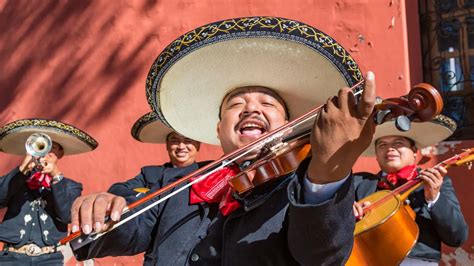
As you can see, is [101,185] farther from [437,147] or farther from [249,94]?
[249,94]

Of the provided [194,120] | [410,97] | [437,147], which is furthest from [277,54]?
[437,147]

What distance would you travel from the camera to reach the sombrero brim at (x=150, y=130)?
454cm

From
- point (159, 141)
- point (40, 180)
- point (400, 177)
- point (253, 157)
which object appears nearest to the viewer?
point (253, 157)

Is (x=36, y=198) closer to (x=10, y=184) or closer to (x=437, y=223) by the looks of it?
(x=10, y=184)

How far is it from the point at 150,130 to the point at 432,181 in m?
2.16

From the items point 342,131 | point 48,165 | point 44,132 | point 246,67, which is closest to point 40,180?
point 48,165

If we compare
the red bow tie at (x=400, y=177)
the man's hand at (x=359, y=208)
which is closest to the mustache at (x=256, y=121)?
the man's hand at (x=359, y=208)

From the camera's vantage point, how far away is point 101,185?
17.2ft

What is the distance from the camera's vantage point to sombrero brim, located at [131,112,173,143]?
4535mm

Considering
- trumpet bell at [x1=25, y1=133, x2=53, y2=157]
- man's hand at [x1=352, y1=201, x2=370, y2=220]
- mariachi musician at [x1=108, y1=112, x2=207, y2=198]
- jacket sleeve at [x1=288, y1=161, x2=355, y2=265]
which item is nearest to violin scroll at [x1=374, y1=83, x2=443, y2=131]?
jacket sleeve at [x1=288, y1=161, x2=355, y2=265]

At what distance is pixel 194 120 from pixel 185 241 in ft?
2.51

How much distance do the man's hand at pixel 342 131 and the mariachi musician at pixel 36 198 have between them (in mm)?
3383

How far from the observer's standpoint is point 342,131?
124cm

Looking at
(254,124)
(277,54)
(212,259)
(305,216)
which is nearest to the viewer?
(305,216)
